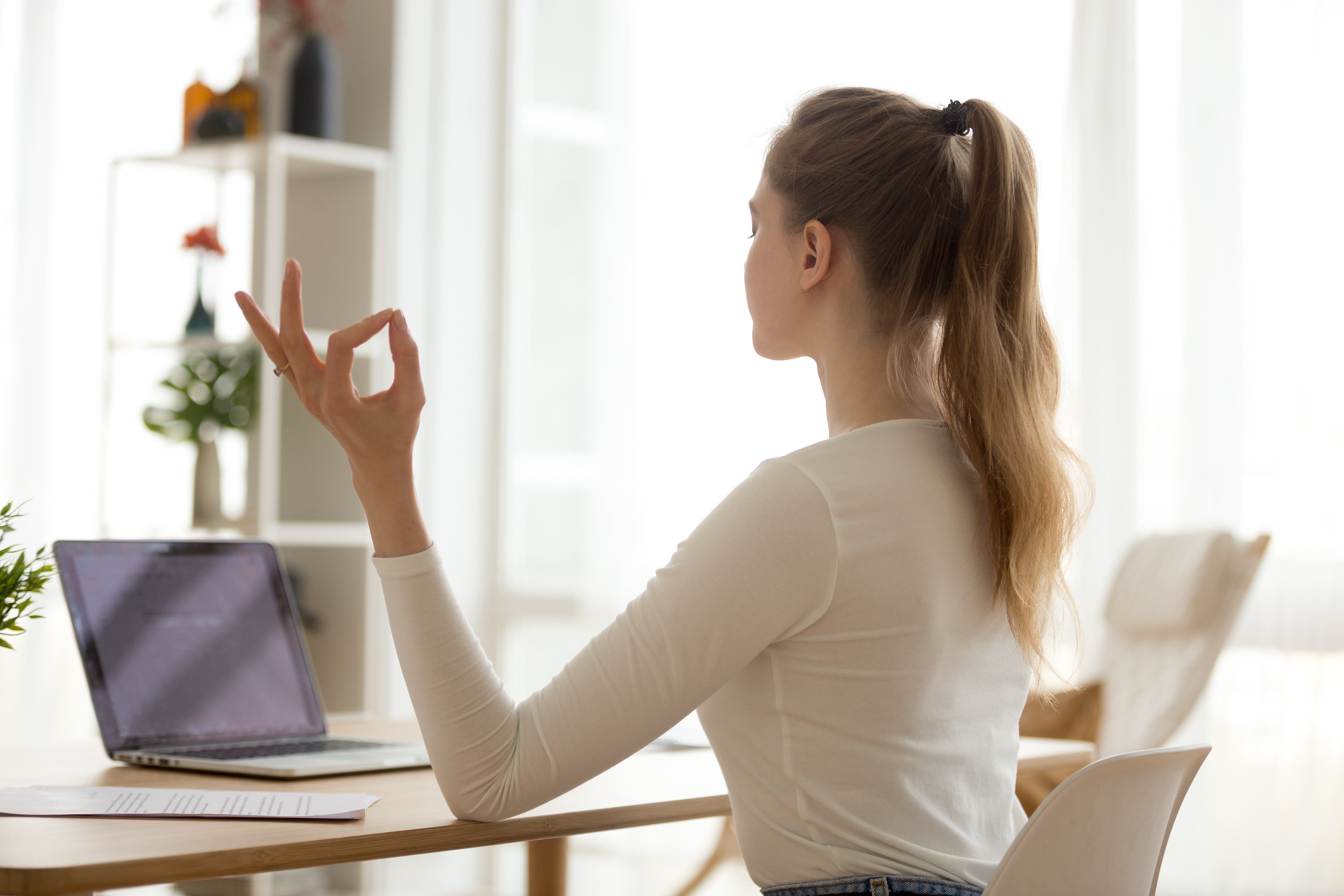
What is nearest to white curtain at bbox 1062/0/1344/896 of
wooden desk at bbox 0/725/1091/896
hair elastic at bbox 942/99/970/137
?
wooden desk at bbox 0/725/1091/896

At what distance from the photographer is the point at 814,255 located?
1.23 meters

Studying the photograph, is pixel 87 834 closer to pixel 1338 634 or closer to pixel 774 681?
pixel 774 681

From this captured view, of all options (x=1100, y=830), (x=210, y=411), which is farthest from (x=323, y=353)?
(x=1100, y=830)

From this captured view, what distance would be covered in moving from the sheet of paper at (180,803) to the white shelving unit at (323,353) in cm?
211

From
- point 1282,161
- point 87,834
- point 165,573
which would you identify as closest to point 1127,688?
point 1282,161

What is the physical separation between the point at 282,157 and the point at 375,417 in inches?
92.9

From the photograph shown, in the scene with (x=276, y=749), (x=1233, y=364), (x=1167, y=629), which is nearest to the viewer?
(x=276, y=749)

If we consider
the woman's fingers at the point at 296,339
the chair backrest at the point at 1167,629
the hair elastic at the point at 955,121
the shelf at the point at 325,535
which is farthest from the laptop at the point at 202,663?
the shelf at the point at 325,535

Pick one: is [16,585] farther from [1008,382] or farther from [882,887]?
[1008,382]

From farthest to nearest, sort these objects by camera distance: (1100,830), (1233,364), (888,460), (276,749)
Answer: (1233,364), (276,749), (888,460), (1100,830)

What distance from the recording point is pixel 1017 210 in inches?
47.6

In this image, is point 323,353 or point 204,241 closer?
point 204,241

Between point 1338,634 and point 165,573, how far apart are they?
2.02 metres

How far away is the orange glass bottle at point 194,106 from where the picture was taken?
3.37m
